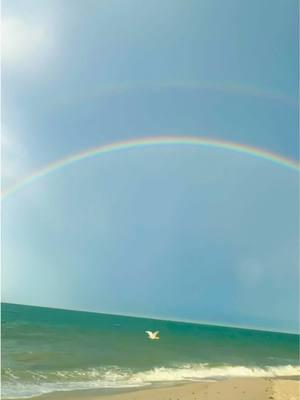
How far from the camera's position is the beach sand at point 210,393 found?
12.4 meters

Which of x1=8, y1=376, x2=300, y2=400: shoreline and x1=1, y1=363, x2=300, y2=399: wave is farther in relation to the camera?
x1=1, y1=363, x2=300, y2=399: wave

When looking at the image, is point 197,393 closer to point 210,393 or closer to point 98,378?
point 210,393

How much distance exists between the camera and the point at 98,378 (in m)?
16.1

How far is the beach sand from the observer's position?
40.8 feet

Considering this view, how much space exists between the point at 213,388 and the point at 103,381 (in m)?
4.32

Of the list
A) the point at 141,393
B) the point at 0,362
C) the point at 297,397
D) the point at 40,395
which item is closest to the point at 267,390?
the point at 297,397

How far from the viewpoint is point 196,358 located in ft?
88.4

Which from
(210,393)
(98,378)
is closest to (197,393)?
(210,393)

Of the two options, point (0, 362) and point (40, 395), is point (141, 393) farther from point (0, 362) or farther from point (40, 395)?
point (0, 362)

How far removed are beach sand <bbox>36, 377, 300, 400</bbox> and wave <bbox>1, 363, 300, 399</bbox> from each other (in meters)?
1.06

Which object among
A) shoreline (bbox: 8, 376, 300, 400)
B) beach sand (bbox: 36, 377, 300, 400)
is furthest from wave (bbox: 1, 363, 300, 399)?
beach sand (bbox: 36, 377, 300, 400)

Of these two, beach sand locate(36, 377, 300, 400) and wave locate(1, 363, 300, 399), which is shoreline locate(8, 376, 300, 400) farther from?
wave locate(1, 363, 300, 399)

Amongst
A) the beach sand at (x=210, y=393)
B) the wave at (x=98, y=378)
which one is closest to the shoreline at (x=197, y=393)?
the beach sand at (x=210, y=393)

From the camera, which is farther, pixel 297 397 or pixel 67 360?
pixel 67 360
